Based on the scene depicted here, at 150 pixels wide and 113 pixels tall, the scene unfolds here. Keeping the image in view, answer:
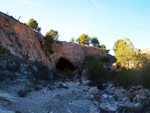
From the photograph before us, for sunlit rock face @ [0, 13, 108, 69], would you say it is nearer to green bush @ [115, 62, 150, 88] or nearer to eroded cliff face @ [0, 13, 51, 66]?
eroded cliff face @ [0, 13, 51, 66]

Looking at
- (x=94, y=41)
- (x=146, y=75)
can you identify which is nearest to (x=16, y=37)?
(x=146, y=75)

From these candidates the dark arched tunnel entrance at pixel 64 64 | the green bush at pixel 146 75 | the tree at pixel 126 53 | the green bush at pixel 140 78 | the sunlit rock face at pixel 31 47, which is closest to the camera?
the green bush at pixel 146 75

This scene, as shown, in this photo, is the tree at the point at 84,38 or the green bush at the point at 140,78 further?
→ the tree at the point at 84,38

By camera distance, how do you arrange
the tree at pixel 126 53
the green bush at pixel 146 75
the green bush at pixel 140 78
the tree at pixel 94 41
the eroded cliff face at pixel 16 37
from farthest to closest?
the tree at pixel 94 41
the tree at pixel 126 53
the eroded cliff face at pixel 16 37
the green bush at pixel 140 78
the green bush at pixel 146 75

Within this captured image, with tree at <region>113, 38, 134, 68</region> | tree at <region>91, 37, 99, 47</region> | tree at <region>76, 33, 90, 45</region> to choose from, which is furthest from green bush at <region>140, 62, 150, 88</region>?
tree at <region>91, 37, 99, 47</region>

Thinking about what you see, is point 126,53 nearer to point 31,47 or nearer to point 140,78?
point 140,78

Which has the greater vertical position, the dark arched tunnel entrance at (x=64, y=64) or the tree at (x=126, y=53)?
the tree at (x=126, y=53)

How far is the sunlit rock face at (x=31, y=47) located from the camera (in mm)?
13273

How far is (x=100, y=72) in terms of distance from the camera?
43.9ft

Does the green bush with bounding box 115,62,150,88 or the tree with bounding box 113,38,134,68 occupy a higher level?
the tree with bounding box 113,38,134,68

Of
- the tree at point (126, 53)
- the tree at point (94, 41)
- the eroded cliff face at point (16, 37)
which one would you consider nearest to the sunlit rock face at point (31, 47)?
the eroded cliff face at point (16, 37)

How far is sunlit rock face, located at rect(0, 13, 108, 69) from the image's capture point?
13.3 metres

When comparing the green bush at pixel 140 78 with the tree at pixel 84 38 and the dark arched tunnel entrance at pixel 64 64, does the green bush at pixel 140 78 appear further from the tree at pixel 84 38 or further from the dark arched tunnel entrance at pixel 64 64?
the tree at pixel 84 38

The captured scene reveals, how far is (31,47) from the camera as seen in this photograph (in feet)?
55.1
